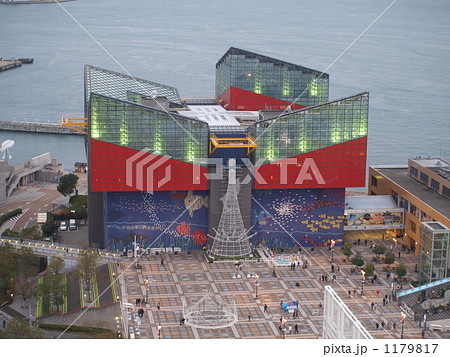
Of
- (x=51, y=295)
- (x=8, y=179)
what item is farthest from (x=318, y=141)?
(x=8, y=179)

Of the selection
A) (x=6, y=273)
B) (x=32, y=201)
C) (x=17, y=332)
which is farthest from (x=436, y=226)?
(x=32, y=201)

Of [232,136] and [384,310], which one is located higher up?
[232,136]

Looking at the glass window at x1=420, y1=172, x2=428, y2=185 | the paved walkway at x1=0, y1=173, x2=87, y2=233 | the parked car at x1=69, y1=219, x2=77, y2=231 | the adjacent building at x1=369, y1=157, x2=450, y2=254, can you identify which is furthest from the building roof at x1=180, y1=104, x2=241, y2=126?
the glass window at x1=420, y1=172, x2=428, y2=185

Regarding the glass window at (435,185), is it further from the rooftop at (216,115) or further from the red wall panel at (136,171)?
the red wall panel at (136,171)

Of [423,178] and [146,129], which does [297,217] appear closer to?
[423,178]

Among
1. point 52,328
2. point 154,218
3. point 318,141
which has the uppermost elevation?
point 318,141

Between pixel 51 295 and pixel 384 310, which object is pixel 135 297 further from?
pixel 384 310
